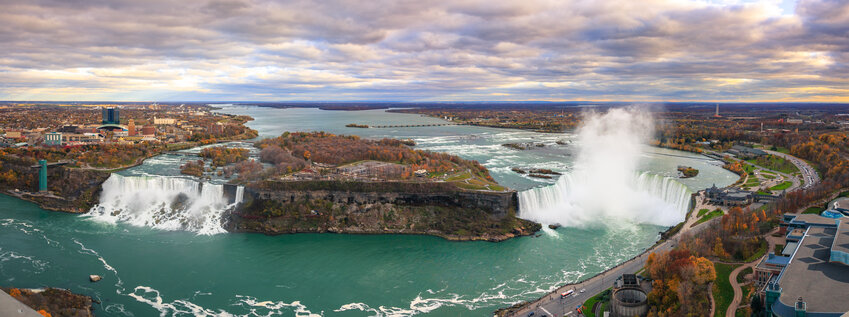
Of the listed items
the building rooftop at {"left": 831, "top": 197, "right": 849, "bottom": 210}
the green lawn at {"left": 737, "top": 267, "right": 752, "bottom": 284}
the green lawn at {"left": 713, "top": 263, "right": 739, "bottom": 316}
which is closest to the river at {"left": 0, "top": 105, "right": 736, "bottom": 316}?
the green lawn at {"left": 713, "top": 263, "right": 739, "bottom": 316}

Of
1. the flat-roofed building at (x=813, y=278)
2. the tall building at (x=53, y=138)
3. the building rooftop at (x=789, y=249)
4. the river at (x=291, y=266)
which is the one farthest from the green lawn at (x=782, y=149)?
the tall building at (x=53, y=138)

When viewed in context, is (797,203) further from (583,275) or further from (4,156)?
(4,156)

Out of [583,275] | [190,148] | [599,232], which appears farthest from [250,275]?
[190,148]

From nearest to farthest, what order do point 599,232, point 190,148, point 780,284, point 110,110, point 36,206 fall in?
point 780,284 < point 599,232 < point 36,206 < point 190,148 < point 110,110

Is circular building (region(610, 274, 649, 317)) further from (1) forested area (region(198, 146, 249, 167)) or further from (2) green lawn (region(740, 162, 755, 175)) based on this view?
(1) forested area (region(198, 146, 249, 167))

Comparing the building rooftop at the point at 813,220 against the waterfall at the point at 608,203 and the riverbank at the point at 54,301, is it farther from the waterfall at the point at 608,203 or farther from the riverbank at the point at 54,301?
the riverbank at the point at 54,301
